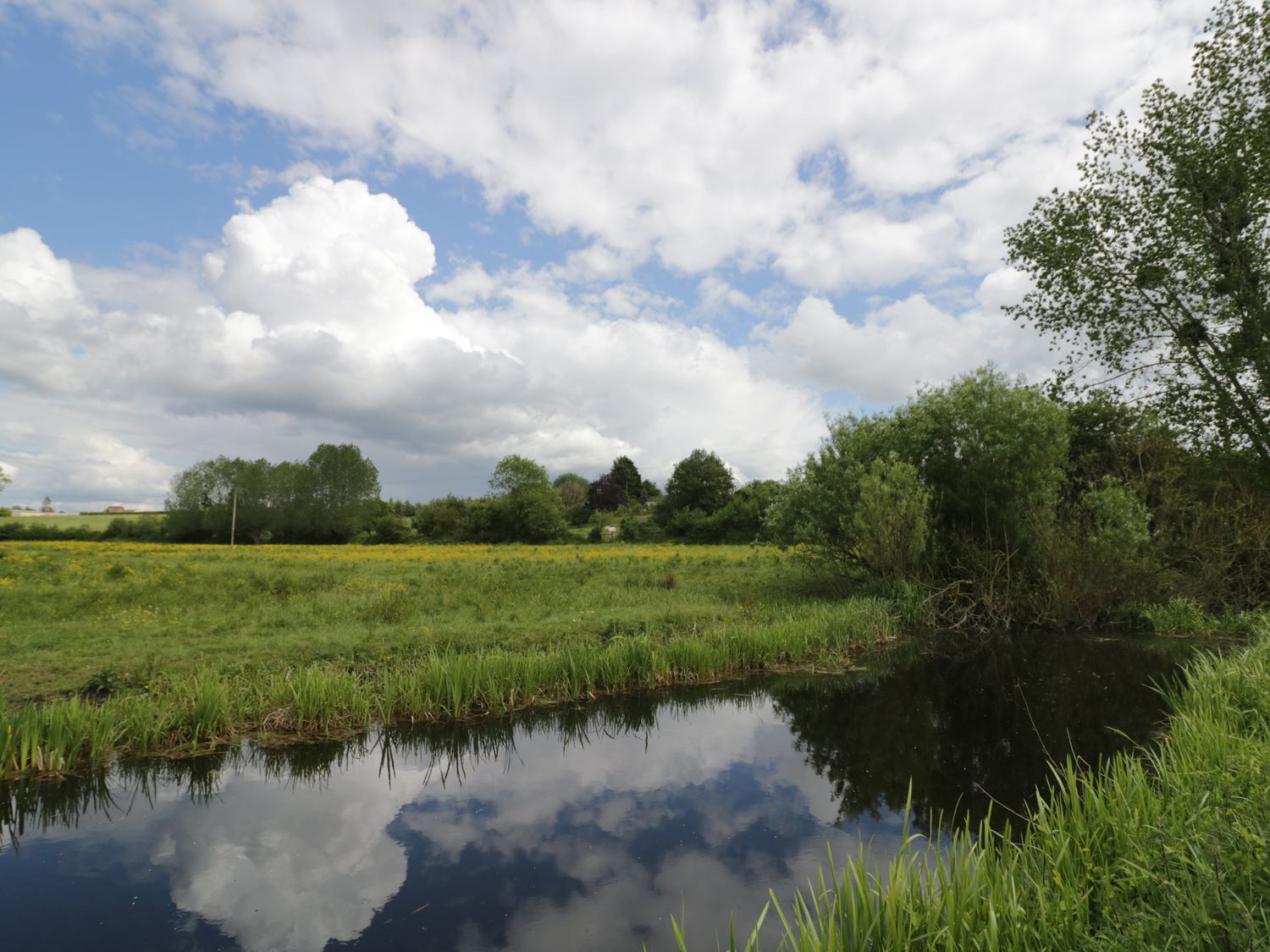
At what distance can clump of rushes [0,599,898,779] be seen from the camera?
28.2 feet

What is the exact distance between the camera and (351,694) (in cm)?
1069

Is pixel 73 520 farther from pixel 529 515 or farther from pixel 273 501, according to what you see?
pixel 529 515

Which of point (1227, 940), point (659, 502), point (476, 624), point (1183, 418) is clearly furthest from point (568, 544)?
point (1227, 940)

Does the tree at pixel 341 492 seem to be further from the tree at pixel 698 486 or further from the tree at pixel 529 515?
the tree at pixel 698 486

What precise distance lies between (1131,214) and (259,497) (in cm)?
7524

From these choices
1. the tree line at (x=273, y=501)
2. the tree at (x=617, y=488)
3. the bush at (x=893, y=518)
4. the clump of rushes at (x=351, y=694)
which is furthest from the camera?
the tree at (x=617, y=488)

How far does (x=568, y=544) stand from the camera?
56875 mm

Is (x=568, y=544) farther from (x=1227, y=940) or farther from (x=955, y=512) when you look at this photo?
(x=1227, y=940)

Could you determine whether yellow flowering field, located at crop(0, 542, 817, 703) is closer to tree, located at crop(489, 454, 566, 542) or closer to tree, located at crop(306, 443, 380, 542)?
tree, located at crop(489, 454, 566, 542)

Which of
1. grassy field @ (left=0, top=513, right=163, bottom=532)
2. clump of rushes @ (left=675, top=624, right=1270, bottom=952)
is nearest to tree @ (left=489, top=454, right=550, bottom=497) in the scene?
grassy field @ (left=0, top=513, right=163, bottom=532)

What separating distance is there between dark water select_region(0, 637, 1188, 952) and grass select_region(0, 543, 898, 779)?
583mm

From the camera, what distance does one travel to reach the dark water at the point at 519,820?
5.98 meters

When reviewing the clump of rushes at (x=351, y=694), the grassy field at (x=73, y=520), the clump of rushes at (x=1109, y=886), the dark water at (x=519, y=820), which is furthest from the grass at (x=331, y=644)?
the grassy field at (x=73, y=520)

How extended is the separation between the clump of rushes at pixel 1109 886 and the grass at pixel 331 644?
763cm
